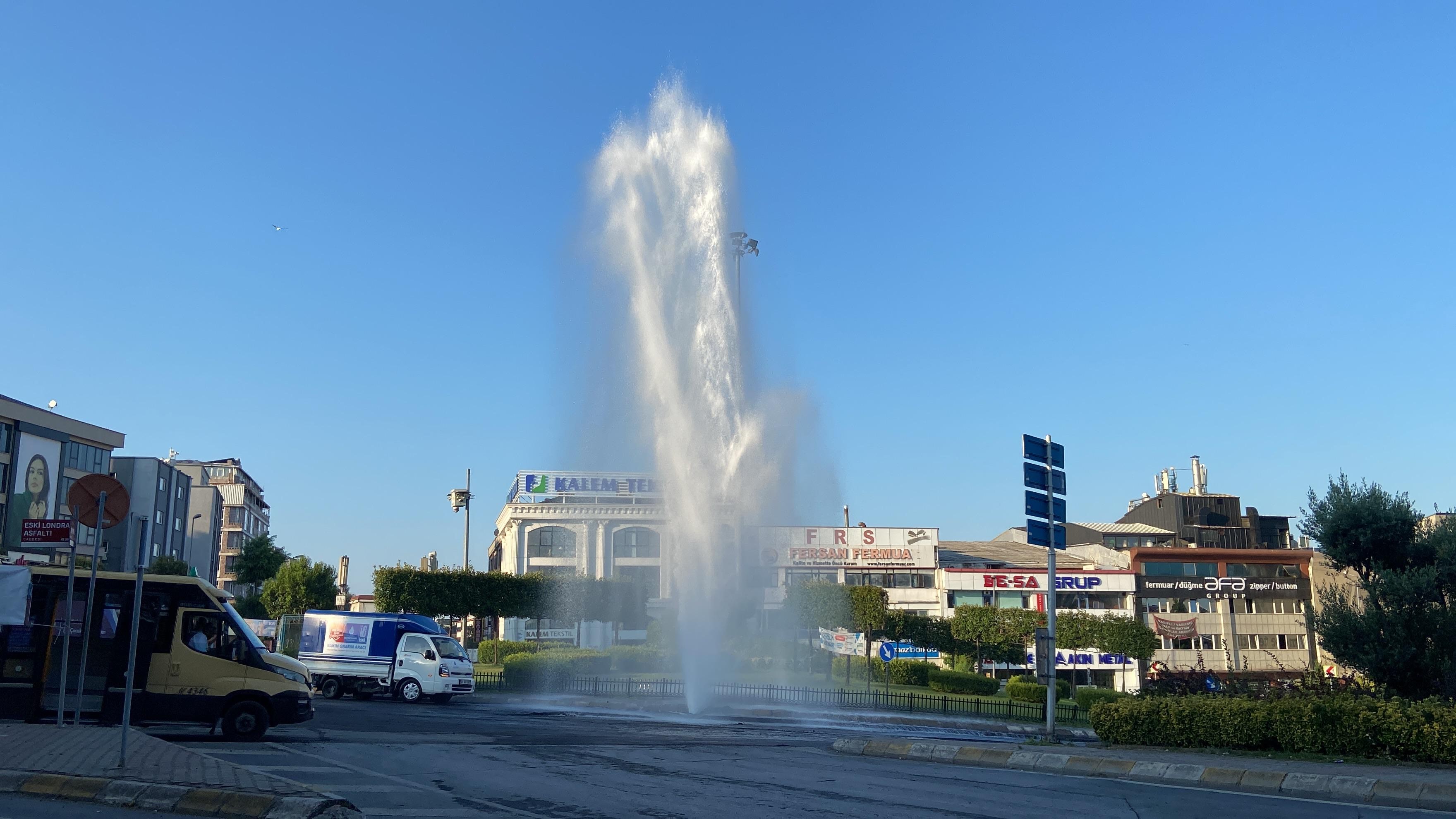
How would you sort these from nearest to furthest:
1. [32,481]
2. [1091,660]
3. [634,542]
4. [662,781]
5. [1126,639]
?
[662,781], [1126,639], [1091,660], [32,481], [634,542]

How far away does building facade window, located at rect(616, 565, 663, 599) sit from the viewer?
91750 mm

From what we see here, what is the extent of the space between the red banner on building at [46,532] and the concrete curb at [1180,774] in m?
A: 12.4

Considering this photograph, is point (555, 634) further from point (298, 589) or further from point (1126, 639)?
point (1126, 639)

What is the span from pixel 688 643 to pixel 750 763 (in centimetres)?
1414

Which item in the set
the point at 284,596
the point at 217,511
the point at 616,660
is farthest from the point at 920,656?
the point at 217,511

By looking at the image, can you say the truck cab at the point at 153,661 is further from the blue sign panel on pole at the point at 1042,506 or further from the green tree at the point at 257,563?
the green tree at the point at 257,563

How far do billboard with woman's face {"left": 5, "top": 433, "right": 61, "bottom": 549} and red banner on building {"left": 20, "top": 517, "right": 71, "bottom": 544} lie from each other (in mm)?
59132

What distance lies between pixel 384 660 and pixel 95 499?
66.0ft

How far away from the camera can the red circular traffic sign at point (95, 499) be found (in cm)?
1254

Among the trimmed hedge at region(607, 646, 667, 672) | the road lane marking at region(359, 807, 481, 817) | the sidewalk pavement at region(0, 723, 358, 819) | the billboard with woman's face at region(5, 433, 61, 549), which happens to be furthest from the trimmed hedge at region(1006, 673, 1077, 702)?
the billboard with woman's face at region(5, 433, 61, 549)

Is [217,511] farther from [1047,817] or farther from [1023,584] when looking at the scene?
[1047,817]

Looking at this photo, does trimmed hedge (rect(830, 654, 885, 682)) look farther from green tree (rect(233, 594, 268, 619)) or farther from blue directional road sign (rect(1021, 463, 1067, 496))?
green tree (rect(233, 594, 268, 619))

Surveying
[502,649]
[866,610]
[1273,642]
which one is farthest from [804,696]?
[1273,642]

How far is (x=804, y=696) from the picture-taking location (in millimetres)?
33031
